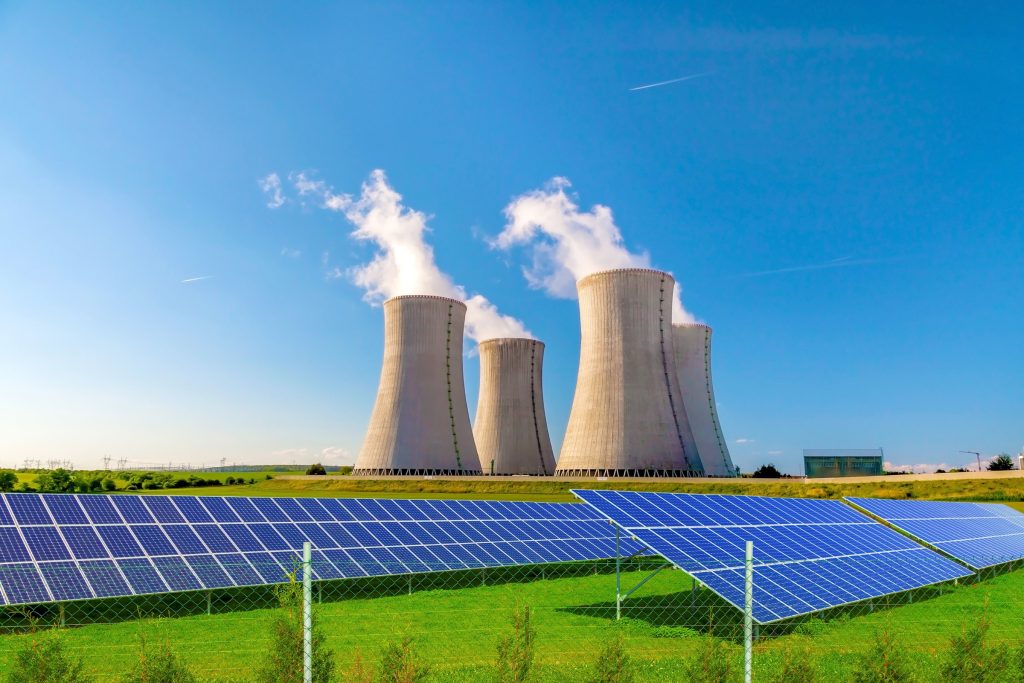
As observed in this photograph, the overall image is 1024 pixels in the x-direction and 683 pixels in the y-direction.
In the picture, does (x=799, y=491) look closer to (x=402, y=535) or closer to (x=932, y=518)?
(x=932, y=518)

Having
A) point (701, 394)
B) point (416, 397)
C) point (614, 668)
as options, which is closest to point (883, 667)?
point (614, 668)

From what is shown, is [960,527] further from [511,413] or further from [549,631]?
[511,413]

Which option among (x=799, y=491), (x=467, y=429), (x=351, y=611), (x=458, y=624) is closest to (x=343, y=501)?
(x=351, y=611)

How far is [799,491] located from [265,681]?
133 ft

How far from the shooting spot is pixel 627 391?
4778 centimetres

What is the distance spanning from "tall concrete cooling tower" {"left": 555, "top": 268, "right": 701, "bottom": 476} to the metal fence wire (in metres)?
31.3

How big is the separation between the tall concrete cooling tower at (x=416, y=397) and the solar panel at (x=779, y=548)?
122 feet

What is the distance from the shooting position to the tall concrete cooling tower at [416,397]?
52.2m

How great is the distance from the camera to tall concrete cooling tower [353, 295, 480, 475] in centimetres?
5219

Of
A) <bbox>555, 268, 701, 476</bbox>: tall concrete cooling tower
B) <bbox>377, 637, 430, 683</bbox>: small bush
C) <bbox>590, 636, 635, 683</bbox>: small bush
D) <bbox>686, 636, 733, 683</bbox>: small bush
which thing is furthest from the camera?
<bbox>555, 268, 701, 476</bbox>: tall concrete cooling tower

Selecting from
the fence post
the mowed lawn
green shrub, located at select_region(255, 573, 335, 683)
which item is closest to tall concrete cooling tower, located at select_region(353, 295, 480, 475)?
the mowed lawn

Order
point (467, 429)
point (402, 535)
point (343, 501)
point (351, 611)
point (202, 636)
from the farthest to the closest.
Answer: point (467, 429)
point (343, 501)
point (402, 535)
point (351, 611)
point (202, 636)

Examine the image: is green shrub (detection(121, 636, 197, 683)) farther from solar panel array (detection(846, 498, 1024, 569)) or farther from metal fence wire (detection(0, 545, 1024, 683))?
solar panel array (detection(846, 498, 1024, 569))

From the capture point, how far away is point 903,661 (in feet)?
21.8
